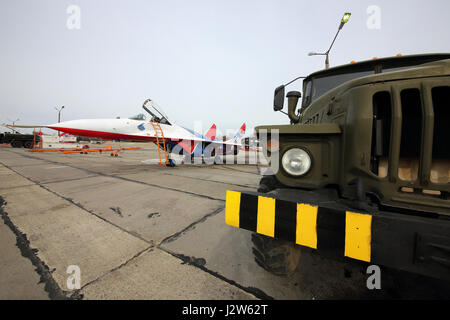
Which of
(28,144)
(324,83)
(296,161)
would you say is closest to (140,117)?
(324,83)

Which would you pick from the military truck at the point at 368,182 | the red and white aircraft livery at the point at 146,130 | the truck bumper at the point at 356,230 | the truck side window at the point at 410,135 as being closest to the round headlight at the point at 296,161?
the military truck at the point at 368,182

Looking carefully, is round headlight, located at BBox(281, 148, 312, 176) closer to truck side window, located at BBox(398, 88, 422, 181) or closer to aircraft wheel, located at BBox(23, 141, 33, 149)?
truck side window, located at BBox(398, 88, 422, 181)

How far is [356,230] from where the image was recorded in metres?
0.87

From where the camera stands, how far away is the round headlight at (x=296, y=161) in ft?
4.14

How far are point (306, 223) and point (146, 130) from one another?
9.04m

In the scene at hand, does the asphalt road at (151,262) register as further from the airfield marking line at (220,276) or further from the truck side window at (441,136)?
the truck side window at (441,136)

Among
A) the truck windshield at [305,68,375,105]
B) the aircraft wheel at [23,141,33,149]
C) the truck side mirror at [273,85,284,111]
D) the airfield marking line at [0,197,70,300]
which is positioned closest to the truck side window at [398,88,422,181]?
the truck windshield at [305,68,375,105]

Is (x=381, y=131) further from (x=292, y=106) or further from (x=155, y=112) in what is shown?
(x=155, y=112)

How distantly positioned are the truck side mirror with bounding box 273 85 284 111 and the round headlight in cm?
158

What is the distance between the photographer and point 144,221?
7.91ft

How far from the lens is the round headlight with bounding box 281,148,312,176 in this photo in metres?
1.26

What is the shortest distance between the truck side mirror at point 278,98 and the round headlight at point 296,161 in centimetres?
158
